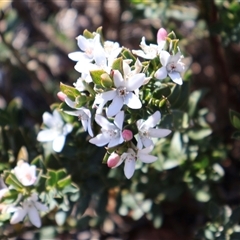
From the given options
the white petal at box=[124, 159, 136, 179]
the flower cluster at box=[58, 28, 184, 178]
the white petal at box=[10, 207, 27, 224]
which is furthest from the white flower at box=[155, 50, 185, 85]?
the white petal at box=[10, 207, 27, 224]

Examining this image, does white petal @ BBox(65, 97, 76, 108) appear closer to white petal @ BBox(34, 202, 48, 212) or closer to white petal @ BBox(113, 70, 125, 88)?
white petal @ BBox(113, 70, 125, 88)

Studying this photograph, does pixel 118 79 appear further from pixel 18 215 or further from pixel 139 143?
pixel 18 215

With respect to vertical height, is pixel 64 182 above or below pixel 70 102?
below

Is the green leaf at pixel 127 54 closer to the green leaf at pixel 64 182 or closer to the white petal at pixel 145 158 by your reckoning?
the white petal at pixel 145 158

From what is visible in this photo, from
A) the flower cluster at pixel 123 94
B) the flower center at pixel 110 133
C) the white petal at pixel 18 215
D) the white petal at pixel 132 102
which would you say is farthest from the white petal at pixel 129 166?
the white petal at pixel 18 215

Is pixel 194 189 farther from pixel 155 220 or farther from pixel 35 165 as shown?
pixel 35 165

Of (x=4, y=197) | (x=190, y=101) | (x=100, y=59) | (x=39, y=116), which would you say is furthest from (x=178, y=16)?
(x=4, y=197)

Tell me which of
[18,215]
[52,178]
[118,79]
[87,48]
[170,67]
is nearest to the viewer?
[118,79]

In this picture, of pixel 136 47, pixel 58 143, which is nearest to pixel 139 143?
pixel 58 143
